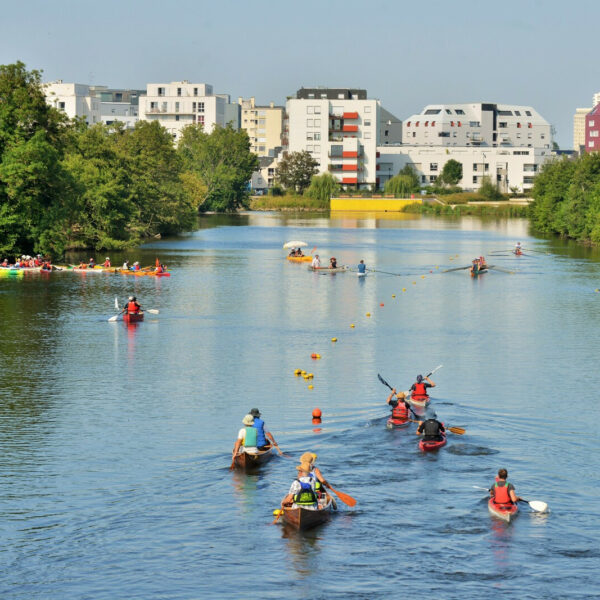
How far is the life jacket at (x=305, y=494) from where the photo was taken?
28188 mm

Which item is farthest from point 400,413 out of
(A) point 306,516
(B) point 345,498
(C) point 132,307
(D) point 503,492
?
(C) point 132,307

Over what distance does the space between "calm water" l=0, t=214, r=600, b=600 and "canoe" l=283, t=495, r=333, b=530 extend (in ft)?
0.97

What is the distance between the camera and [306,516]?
28.1 metres

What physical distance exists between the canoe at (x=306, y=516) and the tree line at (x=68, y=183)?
209 feet

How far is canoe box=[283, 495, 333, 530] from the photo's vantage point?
28.0m

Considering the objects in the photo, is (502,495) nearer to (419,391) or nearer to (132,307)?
(419,391)

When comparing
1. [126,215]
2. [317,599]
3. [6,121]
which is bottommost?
[317,599]

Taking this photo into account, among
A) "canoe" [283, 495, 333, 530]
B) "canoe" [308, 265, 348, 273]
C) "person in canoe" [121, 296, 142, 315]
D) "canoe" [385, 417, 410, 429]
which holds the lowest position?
"canoe" [283, 495, 333, 530]

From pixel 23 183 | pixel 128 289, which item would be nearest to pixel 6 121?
pixel 23 183

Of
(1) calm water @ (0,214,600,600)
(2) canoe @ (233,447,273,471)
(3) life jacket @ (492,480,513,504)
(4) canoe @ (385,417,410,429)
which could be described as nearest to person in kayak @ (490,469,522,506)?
(3) life jacket @ (492,480,513,504)

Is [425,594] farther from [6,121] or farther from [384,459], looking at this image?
[6,121]

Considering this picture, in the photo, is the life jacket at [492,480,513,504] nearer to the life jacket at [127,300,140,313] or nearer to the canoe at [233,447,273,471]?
the canoe at [233,447,273,471]

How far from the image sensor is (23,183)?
8688 centimetres

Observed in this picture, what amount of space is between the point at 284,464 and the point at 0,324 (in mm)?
32186
